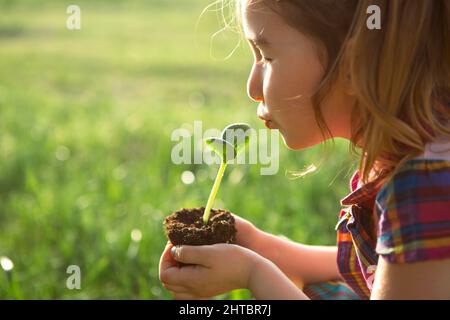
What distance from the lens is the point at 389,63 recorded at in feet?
4.63

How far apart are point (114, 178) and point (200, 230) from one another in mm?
1616

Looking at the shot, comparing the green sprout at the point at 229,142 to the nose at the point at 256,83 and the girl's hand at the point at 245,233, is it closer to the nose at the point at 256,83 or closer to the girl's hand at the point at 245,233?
the nose at the point at 256,83

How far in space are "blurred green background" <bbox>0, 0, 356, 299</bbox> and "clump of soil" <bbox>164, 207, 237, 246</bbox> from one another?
286mm

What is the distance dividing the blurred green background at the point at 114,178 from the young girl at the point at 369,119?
0.15 meters

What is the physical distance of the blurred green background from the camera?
2500mm

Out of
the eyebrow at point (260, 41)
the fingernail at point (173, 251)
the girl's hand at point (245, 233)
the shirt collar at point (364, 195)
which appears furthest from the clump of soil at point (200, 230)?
the eyebrow at point (260, 41)

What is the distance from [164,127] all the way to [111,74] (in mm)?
2113

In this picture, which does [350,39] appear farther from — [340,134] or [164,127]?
[164,127]

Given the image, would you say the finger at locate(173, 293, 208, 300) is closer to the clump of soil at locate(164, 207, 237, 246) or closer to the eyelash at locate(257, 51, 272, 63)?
the clump of soil at locate(164, 207, 237, 246)

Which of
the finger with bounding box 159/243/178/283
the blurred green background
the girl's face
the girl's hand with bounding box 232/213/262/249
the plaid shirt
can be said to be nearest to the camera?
the plaid shirt

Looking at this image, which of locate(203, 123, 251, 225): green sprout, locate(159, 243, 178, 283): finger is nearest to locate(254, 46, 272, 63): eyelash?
locate(203, 123, 251, 225): green sprout

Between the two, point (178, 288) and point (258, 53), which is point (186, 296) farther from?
point (258, 53)

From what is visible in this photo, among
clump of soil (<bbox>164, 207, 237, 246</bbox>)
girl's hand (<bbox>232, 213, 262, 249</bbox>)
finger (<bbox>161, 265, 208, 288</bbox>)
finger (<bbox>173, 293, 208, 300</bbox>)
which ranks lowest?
finger (<bbox>173, 293, 208, 300</bbox>)

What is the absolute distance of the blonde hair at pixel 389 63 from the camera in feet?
4.63
